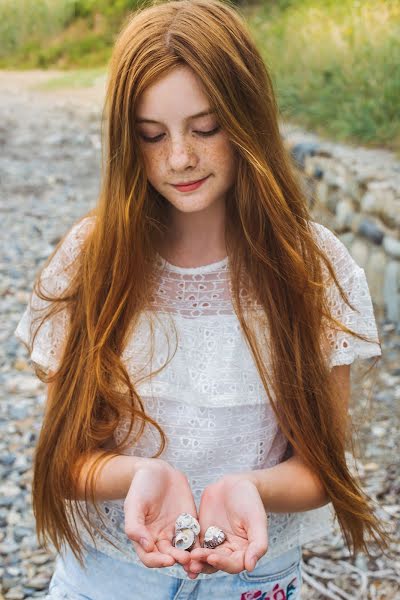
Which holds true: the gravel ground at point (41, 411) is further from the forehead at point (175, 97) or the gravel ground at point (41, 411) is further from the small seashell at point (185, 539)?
the forehead at point (175, 97)

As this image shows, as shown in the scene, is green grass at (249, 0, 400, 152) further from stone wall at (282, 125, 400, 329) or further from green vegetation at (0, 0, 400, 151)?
stone wall at (282, 125, 400, 329)

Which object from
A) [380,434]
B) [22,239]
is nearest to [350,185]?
[380,434]

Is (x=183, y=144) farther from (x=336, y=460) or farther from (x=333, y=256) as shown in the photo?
(x=336, y=460)

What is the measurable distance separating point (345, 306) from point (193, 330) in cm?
32

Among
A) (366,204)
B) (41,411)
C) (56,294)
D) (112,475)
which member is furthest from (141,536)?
(366,204)

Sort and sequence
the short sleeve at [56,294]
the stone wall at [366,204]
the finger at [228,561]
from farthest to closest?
the stone wall at [366,204] → the short sleeve at [56,294] → the finger at [228,561]

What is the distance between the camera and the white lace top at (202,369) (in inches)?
66.2

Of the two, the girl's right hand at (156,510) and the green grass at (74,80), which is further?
the green grass at (74,80)

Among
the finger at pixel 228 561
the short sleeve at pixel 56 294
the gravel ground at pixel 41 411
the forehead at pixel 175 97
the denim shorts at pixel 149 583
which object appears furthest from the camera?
the gravel ground at pixel 41 411

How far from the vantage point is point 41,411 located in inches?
148

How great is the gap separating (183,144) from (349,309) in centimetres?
49

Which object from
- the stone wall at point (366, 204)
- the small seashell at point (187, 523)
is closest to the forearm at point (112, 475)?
the small seashell at point (187, 523)

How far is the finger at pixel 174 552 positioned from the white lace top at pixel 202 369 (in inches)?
11.5

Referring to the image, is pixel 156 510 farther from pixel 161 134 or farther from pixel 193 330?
pixel 161 134
